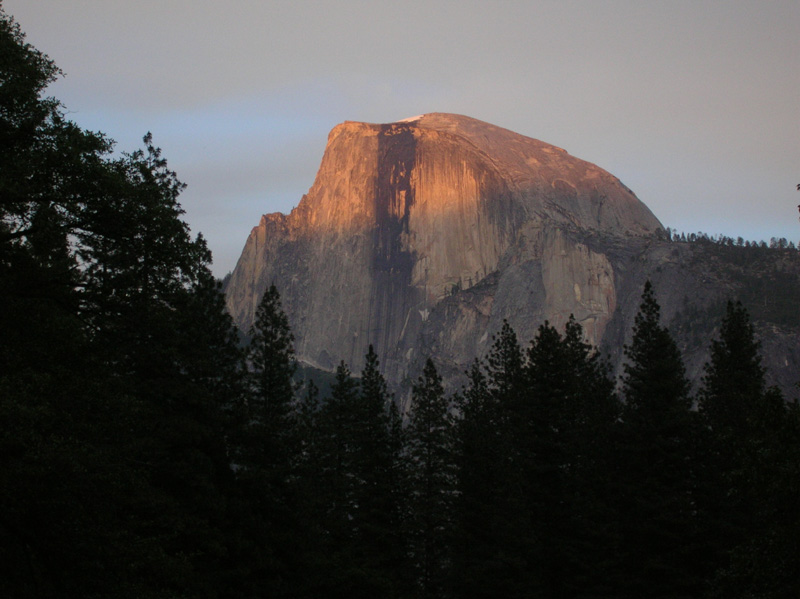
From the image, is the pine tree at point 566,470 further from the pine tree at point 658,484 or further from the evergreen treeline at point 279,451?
the pine tree at point 658,484

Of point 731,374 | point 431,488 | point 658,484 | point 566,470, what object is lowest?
point 431,488

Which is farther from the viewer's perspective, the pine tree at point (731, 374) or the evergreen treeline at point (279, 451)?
the pine tree at point (731, 374)

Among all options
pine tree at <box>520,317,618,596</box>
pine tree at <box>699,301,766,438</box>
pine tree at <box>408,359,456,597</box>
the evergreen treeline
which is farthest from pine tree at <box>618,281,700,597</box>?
pine tree at <box>408,359,456,597</box>

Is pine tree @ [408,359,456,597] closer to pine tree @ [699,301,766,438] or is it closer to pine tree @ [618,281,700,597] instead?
pine tree @ [618,281,700,597]

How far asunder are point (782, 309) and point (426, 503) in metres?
128

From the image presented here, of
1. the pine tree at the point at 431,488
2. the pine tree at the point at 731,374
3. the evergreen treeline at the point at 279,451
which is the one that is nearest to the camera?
the evergreen treeline at the point at 279,451

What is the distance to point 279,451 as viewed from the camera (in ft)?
108

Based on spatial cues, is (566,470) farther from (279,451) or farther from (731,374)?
(279,451)

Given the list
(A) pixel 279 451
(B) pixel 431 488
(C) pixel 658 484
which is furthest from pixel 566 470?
(A) pixel 279 451

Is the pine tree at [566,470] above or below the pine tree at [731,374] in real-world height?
below

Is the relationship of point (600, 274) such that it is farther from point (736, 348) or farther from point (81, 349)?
point (81, 349)

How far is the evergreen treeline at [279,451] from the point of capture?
43.9 feet

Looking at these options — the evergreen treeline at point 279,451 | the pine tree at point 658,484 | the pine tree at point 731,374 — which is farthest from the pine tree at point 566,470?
the pine tree at point 731,374

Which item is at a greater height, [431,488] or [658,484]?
[658,484]
